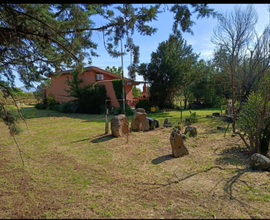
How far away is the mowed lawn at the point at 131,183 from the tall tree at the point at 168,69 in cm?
1130

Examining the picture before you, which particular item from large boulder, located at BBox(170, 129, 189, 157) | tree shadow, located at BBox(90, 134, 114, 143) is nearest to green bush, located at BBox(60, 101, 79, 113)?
tree shadow, located at BBox(90, 134, 114, 143)

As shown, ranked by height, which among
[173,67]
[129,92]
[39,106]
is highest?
[173,67]

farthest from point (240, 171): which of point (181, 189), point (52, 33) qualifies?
point (52, 33)

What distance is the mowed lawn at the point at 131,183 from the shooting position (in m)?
2.81

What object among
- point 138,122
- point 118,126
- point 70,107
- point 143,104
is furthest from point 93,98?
point 118,126

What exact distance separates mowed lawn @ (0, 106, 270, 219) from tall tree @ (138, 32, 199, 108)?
1130 cm

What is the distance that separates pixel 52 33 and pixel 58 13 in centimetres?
36

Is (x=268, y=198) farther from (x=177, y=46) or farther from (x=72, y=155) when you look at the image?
(x=177, y=46)

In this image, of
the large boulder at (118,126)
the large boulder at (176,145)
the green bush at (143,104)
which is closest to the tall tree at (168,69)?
the green bush at (143,104)

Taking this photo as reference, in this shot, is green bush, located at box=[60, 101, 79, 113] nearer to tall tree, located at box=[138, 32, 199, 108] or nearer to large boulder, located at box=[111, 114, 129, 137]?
tall tree, located at box=[138, 32, 199, 108]

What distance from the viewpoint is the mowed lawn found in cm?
281

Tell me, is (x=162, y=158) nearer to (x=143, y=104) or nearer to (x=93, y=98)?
(x=93, y=98)

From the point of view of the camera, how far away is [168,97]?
1939 centimetres

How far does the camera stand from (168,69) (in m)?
16.8
